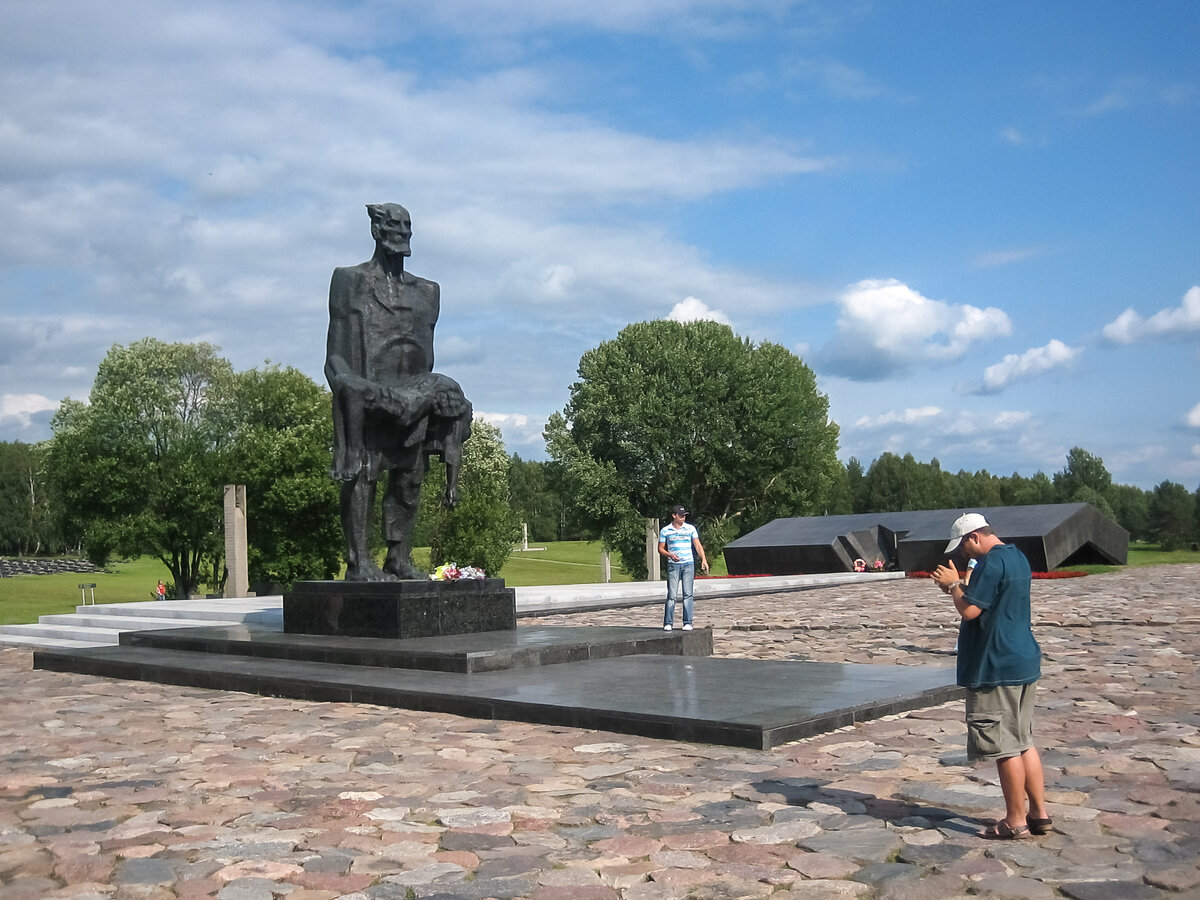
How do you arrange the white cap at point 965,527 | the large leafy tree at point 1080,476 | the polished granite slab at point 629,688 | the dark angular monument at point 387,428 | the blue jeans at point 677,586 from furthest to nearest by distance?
1. the large leafy tree at point 1080,476
2. the blue jeans at point 677,586
3. the dark angular monument at point 387,428
4. the polished granite slab at point 629,688
5. the white cap at point 965,527

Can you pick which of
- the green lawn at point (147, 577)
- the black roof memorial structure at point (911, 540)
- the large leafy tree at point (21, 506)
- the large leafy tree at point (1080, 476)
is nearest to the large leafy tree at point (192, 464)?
the green lawn at point (147, 577)

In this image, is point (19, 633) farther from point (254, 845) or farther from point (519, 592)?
point (254, 845)

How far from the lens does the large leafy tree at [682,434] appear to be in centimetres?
4550

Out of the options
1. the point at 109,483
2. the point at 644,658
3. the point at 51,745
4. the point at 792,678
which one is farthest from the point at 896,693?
the point at 109,483

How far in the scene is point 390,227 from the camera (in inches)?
506

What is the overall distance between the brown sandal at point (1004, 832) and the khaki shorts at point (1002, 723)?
0.98 ft

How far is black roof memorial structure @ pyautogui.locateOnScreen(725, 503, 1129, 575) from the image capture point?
1069 inches

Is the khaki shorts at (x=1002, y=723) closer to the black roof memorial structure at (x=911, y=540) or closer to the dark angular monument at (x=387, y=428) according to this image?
the dark angular monument at (x=387, y=428)

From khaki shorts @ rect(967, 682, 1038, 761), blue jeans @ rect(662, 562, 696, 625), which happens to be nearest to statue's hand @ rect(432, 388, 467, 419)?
blue jeans @ rect(662, 562, 696, 625)

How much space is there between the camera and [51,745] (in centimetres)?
760

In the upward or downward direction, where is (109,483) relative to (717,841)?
upward

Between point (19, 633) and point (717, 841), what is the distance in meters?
17.3

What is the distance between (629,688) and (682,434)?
123 ft

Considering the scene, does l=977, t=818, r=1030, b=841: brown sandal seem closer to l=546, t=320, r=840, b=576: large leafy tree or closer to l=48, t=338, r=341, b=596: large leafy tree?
l=48, t=338, r=341, b=596: large leafy tree
